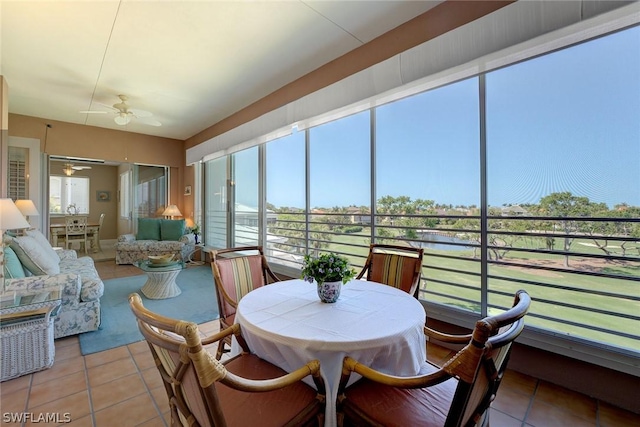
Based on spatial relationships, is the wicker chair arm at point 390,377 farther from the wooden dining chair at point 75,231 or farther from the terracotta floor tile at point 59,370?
the wooden dining chair at point 75,231

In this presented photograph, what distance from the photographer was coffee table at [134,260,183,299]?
3375mm

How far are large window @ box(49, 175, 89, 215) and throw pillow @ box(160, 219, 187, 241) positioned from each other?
13.2ft

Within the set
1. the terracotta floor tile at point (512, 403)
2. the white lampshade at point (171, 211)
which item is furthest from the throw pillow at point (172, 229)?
the terracotta floor tile at point (512, 403)

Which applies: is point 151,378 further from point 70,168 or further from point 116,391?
point 70,168

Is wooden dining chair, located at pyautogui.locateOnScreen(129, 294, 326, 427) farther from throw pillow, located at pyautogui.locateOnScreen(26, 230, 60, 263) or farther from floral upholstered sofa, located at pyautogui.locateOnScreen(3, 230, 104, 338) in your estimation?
throw pillow, located at pyautogui.locateOnScreen(26, 230, 60, 263)

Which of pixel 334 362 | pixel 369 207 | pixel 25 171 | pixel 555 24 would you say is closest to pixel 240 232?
pixel 369 207

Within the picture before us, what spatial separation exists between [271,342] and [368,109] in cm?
247

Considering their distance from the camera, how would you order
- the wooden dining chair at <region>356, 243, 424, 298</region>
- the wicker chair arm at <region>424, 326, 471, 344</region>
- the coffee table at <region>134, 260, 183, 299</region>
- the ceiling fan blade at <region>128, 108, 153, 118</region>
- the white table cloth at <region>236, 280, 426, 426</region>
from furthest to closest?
the ceiling fan blade at <region>128, 108, 153, 118</region> < the coffee table at <region>134, 260, 183, 299</region> < the wooden dining chair at <region>356, 243, 424, 298</region> < the wicker chair arm at <region>424, 326, 471, 344</region> < the white table cloth at <region>236, 280, 426, 426</region>

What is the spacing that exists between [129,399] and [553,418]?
2.49 meters

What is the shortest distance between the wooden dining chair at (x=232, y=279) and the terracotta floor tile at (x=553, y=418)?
180 cm

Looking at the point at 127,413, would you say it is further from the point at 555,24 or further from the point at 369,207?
the point at 555,24

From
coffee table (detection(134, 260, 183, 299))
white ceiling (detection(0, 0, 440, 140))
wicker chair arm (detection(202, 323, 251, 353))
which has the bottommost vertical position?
coffee table (detection(134, 260, 183, 299))

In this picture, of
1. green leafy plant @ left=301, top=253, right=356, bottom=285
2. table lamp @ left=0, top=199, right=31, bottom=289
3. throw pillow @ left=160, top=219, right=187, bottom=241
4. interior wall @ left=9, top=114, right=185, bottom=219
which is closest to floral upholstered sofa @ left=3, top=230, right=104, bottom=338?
table lamp @ left=0, top=199, right=31, bottom=289

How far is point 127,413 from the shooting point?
157cm
